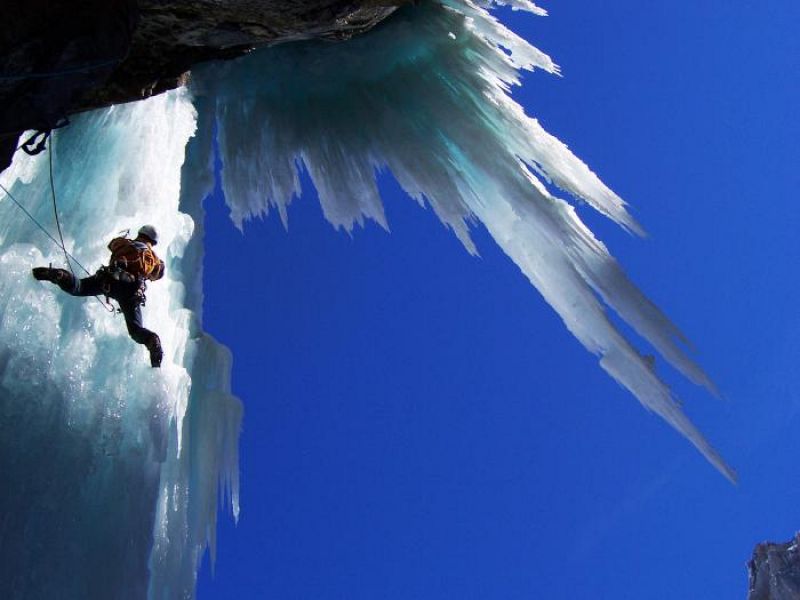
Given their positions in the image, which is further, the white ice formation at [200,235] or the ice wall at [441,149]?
the ice wall at [441,149]

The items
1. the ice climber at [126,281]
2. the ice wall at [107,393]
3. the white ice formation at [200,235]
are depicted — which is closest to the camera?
the ice wall at [107,393]

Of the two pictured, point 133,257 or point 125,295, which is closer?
point 125,295

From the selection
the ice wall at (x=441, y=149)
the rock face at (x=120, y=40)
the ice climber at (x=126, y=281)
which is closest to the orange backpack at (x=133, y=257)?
the ice climber at (x=126, y=281)

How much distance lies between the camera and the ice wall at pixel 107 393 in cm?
468

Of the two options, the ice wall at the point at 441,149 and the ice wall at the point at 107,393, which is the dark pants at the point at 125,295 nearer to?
the ice wall at the point at 107,393

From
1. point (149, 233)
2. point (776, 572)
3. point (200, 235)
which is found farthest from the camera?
point (776, 572)

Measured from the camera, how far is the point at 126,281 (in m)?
5.29

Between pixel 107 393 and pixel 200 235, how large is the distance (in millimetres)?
1869

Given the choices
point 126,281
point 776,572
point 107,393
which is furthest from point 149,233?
point 776,572

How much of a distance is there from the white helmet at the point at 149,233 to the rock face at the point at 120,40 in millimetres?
891

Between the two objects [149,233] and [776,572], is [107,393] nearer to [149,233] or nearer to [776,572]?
[149,233]

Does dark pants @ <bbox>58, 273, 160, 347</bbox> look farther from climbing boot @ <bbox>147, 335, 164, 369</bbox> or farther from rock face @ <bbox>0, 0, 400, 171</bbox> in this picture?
rock face @ <bbox>0, 0, 400, 171</bbox>

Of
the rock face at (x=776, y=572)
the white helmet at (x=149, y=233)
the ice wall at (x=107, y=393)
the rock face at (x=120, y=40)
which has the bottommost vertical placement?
the rock face at (x=776, y=572)

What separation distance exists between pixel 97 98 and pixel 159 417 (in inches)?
86.6
